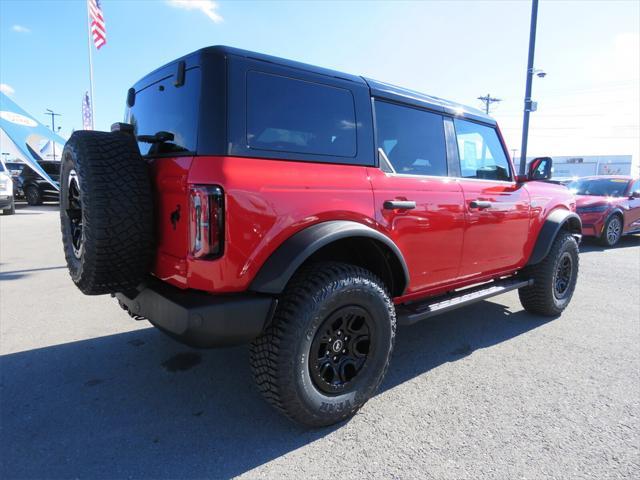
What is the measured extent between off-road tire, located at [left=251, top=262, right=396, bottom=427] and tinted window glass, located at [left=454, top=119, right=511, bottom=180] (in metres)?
1.64

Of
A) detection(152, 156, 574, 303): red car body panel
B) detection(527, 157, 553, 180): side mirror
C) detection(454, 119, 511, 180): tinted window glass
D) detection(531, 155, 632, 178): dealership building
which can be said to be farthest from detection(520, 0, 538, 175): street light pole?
detection(531, 155, 632, 178): dealership building

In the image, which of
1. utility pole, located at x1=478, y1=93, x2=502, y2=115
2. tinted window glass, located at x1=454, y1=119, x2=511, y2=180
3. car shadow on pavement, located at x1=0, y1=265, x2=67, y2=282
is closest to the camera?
tinted window glass, located at x1=454, y1=119, x2=511, y2=180

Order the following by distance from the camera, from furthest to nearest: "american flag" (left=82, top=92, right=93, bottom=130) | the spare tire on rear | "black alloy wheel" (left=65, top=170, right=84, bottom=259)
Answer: "american flag" (left=82, top=92, right=93, bottom=130) → "black alloy wheel" (left=65, top=170, right=84, bottom=259) → the spare tire on rear

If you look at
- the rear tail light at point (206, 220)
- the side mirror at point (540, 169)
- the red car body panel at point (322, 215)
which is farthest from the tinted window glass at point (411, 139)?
the rear tail light at point (206, 220)

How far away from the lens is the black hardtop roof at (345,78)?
2062 millimetres

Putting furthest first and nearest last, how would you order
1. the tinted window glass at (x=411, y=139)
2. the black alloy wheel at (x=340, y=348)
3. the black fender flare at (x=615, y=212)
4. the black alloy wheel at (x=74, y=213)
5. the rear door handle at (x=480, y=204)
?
the black fender flare at (x=615, y=212), the rear door handle at (x=480, y=204), the tinted window glass at (x=411, y=139), the black alloy wheel at (x=74, y=213), the black alloy wheel at (x=340, y=348)

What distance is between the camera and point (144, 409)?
2490 mm

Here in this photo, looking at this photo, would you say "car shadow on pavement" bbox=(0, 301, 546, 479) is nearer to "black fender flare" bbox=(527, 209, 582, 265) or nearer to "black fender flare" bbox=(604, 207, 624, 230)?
"black fender flare" bbox=(527, 209, 582, 265)

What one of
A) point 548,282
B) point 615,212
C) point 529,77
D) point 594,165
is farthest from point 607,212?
point 594,165

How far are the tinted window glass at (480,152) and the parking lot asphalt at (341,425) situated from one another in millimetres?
1504

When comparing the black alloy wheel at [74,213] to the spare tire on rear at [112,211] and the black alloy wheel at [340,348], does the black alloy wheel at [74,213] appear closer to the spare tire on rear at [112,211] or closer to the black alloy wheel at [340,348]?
the spare tire on rear at [112,211]

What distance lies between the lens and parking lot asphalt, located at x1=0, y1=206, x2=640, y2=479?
203 cm

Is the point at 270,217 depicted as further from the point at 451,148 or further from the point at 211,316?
the point at 451,148

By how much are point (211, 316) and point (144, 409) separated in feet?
3.49
